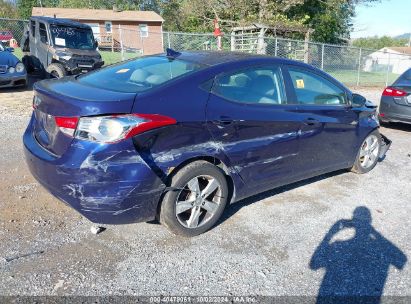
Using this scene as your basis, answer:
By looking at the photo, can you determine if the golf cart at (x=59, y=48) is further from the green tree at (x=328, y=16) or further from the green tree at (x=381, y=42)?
the green tree at (x=381, y=42)

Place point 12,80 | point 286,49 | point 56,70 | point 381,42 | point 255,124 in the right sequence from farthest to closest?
point 381,42 < point 286,49 < point 56,70 < point 12,80 < point 255,124

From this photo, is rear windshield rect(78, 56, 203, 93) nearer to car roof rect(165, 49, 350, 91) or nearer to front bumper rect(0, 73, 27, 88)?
car roof rect(165, 49, 350, 91)

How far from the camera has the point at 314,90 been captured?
14.9ft

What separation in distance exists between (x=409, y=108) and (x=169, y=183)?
6.57m

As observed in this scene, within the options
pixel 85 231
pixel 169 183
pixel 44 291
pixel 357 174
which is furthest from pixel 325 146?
pixel 44 291

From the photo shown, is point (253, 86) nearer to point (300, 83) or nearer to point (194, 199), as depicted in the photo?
point (300, 83)

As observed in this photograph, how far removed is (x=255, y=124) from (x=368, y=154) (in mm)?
2651

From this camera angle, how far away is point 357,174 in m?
5.56

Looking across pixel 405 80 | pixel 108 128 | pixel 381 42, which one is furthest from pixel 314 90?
pixel 381 42

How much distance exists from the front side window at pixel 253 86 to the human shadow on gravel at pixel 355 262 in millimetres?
1475

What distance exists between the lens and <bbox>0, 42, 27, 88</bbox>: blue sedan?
32.9 ft


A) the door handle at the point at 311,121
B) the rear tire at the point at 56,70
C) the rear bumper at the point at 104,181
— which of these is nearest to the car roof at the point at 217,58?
the door handle at the point at 311,121

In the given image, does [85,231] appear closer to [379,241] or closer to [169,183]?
[169,183]

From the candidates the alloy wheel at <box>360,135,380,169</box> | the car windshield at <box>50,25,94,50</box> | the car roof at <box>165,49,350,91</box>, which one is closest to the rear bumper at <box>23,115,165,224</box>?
the car roof at <box>165,49,350,91</box>
